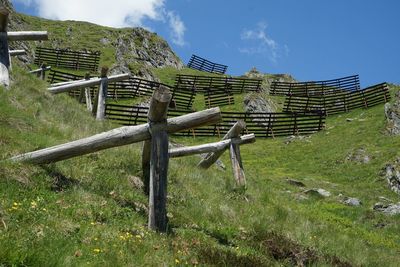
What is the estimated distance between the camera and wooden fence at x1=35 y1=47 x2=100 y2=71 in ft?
193

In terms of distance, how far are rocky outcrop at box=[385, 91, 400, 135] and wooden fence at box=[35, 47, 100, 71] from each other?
38.0 metres

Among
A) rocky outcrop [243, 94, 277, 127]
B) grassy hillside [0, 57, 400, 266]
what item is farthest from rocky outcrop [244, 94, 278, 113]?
grassy hillside [0, 57, 400, 266]

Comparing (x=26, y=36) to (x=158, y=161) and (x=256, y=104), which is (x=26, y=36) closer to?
(x=158, y=161)

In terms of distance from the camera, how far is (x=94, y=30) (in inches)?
3132

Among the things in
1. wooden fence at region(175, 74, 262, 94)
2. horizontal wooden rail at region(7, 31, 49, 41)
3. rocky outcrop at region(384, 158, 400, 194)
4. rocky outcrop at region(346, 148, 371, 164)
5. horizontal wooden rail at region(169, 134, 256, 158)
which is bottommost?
rocky outcrop at region(384, 158, 400, 194)

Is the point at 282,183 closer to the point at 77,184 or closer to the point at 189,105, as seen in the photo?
the point at 77,184

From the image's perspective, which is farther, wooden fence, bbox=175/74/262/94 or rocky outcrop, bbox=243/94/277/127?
wooden fence, bbox=175/74/262/94

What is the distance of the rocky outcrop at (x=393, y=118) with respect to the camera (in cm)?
3514

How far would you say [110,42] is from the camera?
2913 inches

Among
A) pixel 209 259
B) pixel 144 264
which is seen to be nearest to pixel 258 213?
pixel 209 259

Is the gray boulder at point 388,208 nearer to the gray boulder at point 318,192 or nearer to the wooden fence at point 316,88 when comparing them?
the gray boulder at point 318,192

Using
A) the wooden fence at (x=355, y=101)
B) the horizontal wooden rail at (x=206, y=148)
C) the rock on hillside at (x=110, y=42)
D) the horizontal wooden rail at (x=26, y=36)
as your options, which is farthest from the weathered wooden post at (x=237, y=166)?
the rock on hillside at (x=110, y=42)

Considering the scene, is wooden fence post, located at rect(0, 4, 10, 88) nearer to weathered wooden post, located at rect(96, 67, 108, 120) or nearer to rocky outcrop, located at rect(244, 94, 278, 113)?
weathered wooden post, located at rect(96, 67, 108, 120)

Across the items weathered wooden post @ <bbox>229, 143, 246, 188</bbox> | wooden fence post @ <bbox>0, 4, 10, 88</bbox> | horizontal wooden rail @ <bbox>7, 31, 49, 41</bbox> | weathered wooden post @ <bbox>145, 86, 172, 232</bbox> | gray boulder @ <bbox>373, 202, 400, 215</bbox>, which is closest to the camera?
weathered wooden post @ <bbox>145, 86, 172, 232</bbox>
